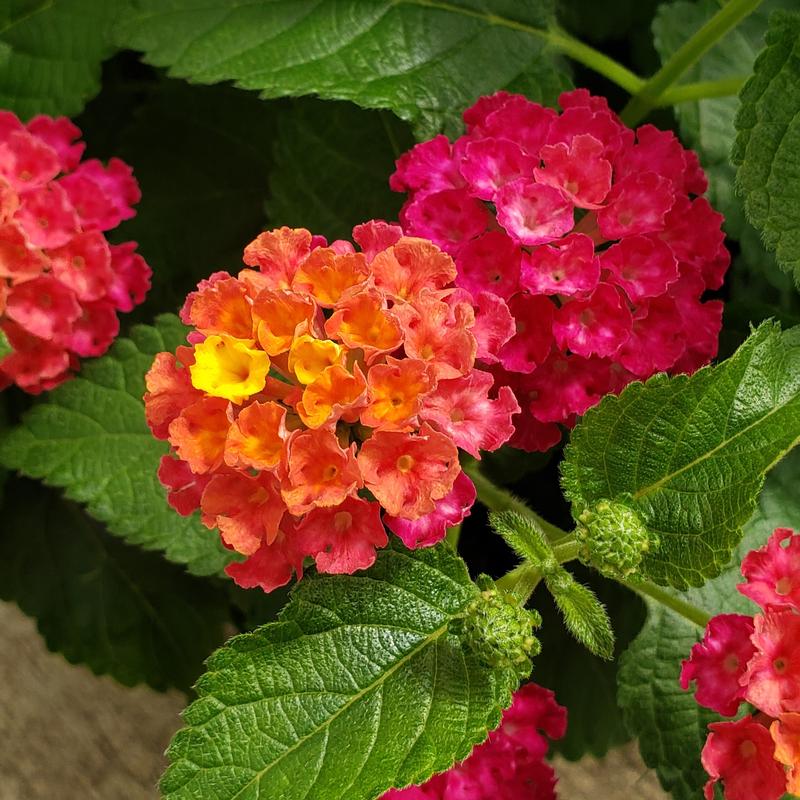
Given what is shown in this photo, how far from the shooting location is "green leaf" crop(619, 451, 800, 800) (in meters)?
0.79

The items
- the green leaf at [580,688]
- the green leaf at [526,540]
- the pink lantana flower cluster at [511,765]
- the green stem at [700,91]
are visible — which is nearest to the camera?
the green leaf at [526,540]

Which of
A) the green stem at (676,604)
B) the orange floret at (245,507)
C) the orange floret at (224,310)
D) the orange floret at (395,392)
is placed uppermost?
the orange floret at (224,310)

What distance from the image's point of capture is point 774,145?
750mm

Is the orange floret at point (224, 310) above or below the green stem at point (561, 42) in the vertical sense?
below

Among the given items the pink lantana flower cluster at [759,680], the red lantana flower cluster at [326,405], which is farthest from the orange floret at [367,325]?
the pink lantana flower cluster at [759,680]

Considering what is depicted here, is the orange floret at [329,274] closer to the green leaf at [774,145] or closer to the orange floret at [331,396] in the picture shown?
the orange floret at [331,396]

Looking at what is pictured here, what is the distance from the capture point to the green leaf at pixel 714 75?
98 cm

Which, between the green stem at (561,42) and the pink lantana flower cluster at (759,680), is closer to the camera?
the pink lantana flower cluster at (759,680)

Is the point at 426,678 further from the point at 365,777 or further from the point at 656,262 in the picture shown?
the point at 656,262

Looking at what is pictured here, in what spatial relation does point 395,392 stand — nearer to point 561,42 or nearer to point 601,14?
Result: point 561,42

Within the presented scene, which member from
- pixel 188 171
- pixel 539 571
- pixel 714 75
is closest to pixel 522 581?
pixel 539 571

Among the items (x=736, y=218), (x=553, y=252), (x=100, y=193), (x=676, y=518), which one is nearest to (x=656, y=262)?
(x=553, y=252)

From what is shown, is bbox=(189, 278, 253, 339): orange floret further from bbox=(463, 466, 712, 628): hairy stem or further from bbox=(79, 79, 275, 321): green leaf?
bbox=(79, 79, 275, 321): green leaf

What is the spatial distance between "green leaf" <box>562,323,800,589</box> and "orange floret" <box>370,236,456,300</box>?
0.14m
